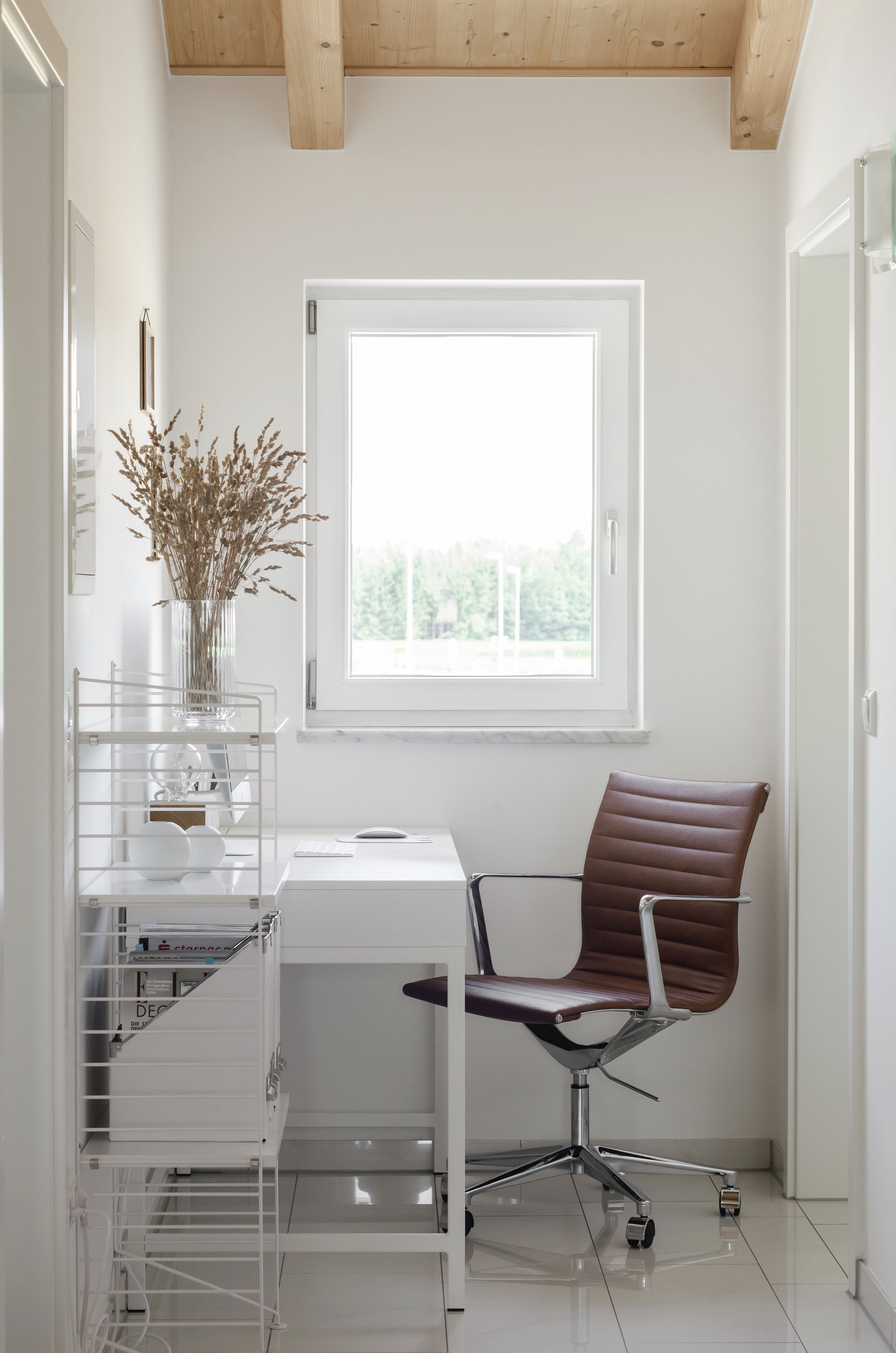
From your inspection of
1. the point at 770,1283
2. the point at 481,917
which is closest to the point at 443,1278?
the point at 770,1283

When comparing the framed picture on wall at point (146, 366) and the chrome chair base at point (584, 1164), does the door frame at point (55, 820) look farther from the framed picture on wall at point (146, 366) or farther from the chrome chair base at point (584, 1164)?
the chrome chair base at point (584, 1164)

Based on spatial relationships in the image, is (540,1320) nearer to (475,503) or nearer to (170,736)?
(170,736)

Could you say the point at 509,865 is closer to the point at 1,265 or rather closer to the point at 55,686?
the point at 55,686

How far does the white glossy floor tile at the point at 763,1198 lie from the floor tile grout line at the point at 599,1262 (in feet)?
1.21

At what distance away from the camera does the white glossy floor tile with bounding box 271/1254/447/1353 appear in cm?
210

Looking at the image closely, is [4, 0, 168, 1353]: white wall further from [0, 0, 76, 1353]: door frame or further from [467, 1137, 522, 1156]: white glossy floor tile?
[467, 1137, 522, 1156]: white glossy floor tile

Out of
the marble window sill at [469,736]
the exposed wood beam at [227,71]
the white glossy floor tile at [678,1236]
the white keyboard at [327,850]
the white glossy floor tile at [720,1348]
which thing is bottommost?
the white glossy floor tile at [678,1236]

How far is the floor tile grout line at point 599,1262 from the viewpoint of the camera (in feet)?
7.05

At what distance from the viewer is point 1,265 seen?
1.55m

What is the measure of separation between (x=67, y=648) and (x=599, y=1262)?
1661 millimetres

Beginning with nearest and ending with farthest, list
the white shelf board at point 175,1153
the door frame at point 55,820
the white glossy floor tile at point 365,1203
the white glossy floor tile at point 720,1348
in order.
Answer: the door frame at point 55,820 → the white shelf board at point 175,1153 → the white glossy floor tile at point 720,1348 → the white glossy floor tile at point 365,1203

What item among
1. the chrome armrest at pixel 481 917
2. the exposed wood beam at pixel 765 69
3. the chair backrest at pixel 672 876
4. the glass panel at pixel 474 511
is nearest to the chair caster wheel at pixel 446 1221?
the chrome armrest at pixel 481 917

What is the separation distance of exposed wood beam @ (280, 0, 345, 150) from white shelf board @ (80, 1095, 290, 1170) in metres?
2.32

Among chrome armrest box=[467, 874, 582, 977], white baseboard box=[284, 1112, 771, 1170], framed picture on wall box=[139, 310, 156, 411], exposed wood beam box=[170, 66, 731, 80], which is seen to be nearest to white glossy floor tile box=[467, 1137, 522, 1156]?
white baseboard box=[284, 1112, 771, 1170]
